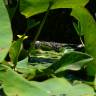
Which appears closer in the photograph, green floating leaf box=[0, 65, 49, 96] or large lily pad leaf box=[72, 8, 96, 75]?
green floating leaf box=[0, 65, 49, 96]

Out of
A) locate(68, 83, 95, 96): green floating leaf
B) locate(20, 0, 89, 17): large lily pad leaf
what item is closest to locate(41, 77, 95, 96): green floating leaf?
locate(68, 83, 95, 96): green floating leaf

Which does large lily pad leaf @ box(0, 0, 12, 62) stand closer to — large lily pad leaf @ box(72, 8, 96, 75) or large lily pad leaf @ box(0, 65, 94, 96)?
large lily pad leaf @ box(0, 65, 94, 96)

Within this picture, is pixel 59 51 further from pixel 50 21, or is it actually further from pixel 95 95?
pixel 50 21

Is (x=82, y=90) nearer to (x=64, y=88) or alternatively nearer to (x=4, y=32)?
(x=64, y=88)

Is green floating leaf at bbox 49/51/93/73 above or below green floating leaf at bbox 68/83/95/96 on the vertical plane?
above

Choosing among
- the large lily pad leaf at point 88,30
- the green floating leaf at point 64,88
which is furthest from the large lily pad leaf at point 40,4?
the green floating leaf at point 64,88

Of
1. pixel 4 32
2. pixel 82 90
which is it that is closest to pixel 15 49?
pixel 4 32

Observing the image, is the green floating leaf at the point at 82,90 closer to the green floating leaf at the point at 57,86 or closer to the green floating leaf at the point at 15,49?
the green floating leaf at the point at 57,86
